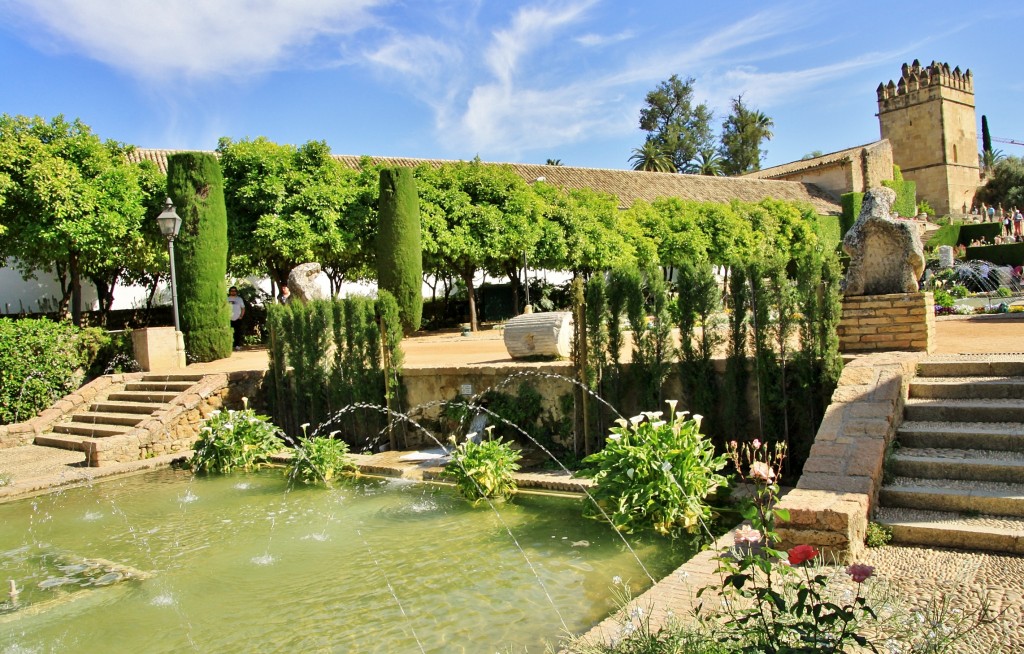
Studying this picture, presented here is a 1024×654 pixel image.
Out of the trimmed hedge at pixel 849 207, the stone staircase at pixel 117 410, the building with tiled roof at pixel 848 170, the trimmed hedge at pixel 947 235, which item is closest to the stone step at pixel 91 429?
the stone staircase at pixel 117 410

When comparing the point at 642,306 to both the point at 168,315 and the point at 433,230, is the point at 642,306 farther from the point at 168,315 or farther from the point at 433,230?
the point at 168,315

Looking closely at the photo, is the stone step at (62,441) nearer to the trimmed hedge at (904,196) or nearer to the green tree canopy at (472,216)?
the green tree canopy at (472,216)

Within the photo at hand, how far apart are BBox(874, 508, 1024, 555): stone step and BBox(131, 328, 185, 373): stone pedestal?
12190 millimetres

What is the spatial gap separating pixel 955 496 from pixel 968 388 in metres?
1.50

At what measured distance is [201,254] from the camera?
584 inches

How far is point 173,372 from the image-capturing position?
1270 centimetres

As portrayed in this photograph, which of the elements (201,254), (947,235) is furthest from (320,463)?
(947,235)

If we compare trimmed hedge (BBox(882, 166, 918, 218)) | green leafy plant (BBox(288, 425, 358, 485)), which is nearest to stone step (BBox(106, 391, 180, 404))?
green leafy plant (BBox(288, 425, 358, 485))

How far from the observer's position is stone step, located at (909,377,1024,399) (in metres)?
5.70

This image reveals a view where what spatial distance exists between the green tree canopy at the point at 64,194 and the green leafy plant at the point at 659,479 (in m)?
13.6

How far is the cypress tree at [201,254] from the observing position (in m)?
14.6

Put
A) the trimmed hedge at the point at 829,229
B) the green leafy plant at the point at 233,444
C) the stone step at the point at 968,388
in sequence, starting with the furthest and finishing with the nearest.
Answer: the trimmed hedge at the point at 829,229, the green leafy plant at the point at 233,444, the stone step at the point at 968,388

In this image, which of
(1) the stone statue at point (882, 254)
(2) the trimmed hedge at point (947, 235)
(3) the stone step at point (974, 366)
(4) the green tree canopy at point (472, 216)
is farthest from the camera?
(2) the trimmed hedge at point (947, 235)

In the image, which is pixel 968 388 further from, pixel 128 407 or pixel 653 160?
pixel 653 160
